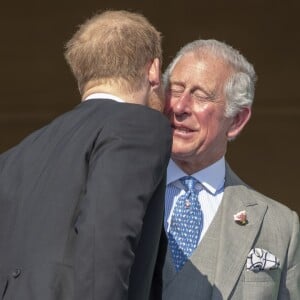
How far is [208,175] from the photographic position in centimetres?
314

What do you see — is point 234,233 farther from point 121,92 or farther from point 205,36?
point 205,36

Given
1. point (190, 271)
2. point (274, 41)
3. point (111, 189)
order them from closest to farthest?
1. point (111, 189)
2. point (190, 271)
3. point (274, 41)

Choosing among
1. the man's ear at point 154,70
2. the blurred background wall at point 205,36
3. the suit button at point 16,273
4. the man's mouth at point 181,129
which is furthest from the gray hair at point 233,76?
the blurred background wall at point 205,36

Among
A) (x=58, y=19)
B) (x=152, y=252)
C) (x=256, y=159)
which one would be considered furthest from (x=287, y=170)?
(x=152, y=252)

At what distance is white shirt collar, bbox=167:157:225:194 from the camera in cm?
313

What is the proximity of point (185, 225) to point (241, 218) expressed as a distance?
178 mm

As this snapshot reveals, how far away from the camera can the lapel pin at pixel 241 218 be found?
10.2 feet

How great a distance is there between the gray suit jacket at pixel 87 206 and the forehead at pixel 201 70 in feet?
2.47

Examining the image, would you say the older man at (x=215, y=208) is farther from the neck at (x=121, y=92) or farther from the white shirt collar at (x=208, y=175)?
the neck at (x=121, y=92)

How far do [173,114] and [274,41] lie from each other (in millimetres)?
3182

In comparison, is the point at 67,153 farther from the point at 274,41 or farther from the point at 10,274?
the point at 274,41

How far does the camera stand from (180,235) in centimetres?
303

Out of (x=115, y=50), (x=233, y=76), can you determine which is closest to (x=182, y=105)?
(x=233, y=76)

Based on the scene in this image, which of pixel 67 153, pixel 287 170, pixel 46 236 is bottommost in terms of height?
pixel 287 170
